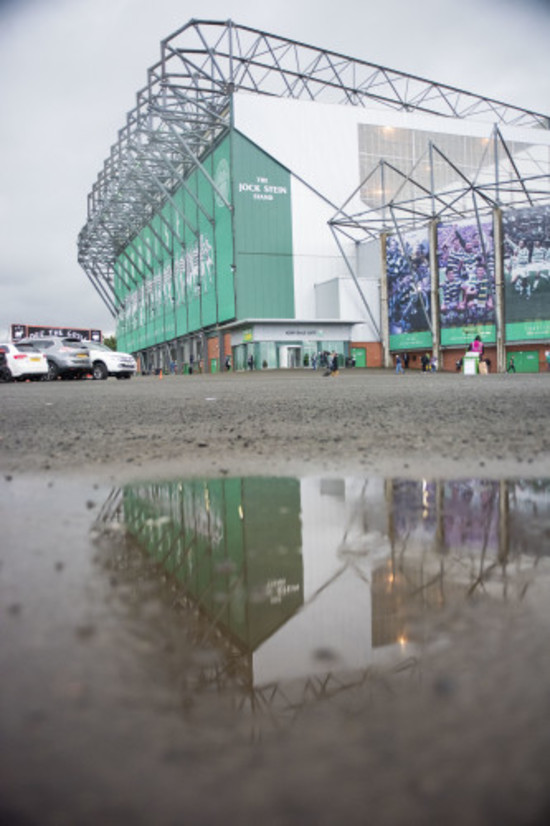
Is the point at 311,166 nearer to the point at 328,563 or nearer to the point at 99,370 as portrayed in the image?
the point at 99,370

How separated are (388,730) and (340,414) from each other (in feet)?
20.2

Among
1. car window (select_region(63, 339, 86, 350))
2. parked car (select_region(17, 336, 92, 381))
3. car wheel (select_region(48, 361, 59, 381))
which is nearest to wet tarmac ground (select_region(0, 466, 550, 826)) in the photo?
parked car (select_region(17, 336, 92, 381))

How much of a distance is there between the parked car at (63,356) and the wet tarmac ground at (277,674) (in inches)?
924

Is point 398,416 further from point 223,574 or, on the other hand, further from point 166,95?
point 166,95

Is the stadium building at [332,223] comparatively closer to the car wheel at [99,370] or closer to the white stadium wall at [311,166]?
the white stadium wall at [311,166]

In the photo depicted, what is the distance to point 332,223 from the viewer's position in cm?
4272

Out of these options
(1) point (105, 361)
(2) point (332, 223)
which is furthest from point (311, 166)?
(1) point (105, 361)

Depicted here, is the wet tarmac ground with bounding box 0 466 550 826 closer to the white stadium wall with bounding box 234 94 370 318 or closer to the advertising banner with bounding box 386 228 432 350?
the advertising banner with bounding box 386 228 432 350

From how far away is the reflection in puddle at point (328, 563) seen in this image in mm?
1181

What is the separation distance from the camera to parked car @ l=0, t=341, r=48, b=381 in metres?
23.1

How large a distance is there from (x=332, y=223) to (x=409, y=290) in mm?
7041

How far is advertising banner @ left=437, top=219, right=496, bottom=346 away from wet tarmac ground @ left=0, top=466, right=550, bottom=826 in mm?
39238

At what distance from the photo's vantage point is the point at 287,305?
1823 inches

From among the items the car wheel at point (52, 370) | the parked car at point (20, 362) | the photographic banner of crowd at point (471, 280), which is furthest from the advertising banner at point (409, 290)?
the parked car at point (20, 362)
